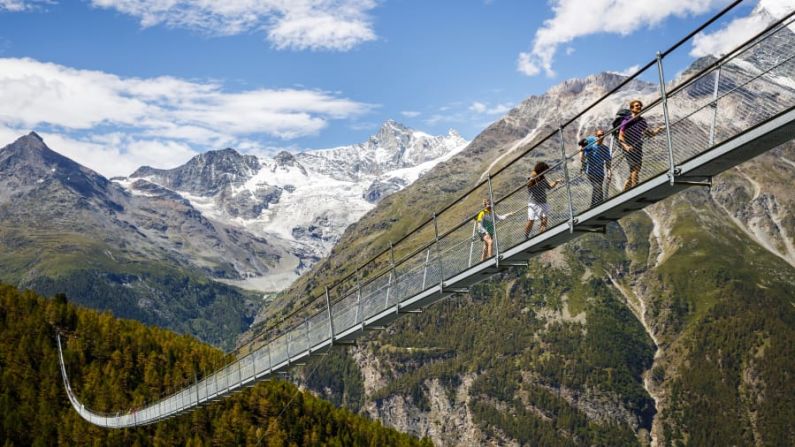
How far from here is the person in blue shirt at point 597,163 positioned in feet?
72.1

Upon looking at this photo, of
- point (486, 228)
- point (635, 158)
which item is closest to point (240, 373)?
point (486, 228)

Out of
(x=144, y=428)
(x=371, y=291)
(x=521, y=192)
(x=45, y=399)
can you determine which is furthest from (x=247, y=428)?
(x=521, y=192)

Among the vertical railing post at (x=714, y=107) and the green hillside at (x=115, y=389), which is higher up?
the green hillside at (x=115, y=389)

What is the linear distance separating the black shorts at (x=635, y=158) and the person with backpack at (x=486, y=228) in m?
6.16

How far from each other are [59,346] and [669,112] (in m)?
154

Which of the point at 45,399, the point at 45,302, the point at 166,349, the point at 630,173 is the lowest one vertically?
the point at 630,173

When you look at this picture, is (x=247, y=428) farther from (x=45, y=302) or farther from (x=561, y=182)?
(x=561, y=182)

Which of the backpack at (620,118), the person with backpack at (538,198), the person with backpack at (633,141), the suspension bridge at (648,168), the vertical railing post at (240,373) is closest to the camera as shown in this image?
the suspension bridge at (648,168)

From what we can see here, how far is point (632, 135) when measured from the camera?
837 inches

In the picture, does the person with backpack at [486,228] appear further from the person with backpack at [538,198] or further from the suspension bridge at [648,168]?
the person with backpack at [538,198]

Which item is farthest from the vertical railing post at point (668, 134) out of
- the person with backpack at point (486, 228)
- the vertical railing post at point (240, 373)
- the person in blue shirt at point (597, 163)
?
the vertical railing post at point (240, 373)

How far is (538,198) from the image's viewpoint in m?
24.8

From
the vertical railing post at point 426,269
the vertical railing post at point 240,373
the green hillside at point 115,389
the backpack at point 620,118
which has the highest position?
the green hillside at point 115,389

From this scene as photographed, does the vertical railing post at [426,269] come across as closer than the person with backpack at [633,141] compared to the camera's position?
No
